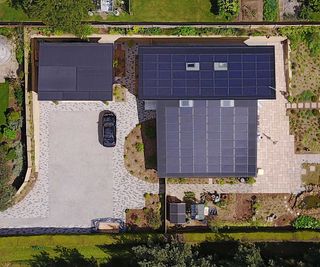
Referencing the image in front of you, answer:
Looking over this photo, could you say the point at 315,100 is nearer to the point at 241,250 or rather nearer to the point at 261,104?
the point at 261,104

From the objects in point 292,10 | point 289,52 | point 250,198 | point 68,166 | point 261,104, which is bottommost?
point 250,198

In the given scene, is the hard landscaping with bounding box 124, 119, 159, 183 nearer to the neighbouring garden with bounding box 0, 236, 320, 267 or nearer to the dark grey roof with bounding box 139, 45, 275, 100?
the dark grey roof with bounding box 139, 45, 275, 100

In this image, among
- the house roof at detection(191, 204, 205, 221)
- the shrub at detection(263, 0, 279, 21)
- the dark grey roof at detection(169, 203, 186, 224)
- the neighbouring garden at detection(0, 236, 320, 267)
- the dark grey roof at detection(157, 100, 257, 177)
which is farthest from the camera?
the shrub at detection(263, 0, 279, 21)

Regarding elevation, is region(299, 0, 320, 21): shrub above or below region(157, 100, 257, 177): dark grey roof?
above

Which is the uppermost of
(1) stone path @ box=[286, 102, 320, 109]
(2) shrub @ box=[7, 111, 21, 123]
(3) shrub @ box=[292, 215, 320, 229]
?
(1) stone path @ box=[286, 102, 320, 109]

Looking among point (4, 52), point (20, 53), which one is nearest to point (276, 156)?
point (20, 53)

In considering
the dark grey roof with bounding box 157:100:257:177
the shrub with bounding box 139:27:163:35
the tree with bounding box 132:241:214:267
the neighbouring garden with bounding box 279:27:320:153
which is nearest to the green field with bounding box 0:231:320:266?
the tree with bounding box 132:241:214:267

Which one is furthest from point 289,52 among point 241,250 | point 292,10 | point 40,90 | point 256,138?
point 40,90
